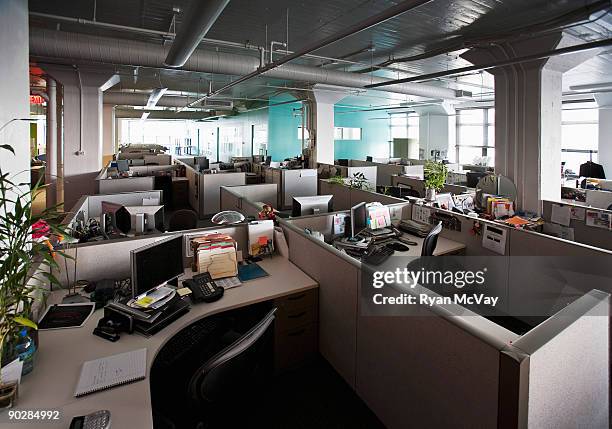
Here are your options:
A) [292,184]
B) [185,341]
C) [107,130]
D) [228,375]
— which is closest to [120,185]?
[292,184]

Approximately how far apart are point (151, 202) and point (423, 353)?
3666 mm

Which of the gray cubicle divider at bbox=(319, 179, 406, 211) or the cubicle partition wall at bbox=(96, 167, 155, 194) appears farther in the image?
A: the cubicle partition wall at bbox=(96, 167, 155, 194)

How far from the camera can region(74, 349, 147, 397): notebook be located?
162 cm

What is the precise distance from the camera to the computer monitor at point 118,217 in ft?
11.8

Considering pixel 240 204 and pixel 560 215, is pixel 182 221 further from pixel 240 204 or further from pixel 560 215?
pixel 560 215

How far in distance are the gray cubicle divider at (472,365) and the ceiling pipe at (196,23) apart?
218 cm

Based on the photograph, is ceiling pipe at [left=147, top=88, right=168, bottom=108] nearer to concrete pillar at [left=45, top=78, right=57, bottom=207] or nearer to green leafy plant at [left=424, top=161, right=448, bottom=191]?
concrete pillar at [left=45, top=78, right=57, bottom=207]

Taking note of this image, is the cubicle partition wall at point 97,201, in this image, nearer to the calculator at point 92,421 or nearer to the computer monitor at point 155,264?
the computer monitor at point 155,264

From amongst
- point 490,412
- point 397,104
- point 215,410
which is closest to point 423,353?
point 490,412

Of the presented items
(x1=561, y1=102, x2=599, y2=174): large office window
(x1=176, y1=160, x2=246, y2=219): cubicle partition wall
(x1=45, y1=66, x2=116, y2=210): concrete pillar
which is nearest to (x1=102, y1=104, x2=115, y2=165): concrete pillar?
(x1=45, y1=66, x2=116, y2=210): concrete pillar

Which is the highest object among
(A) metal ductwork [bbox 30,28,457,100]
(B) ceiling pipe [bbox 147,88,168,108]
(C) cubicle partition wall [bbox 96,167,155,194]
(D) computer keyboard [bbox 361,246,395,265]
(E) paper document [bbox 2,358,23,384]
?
(B) ceiling pipe [bbox 147,88,168,108]

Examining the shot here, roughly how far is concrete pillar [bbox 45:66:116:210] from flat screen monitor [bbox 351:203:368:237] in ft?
20.2

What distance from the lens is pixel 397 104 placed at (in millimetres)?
13398

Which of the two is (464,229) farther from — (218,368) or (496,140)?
(218,368)
